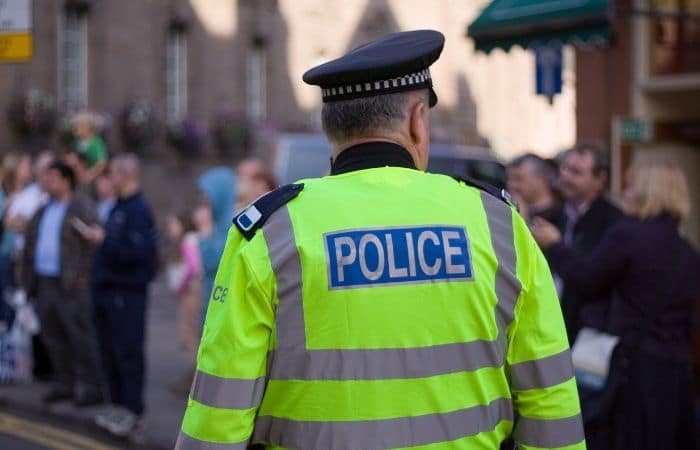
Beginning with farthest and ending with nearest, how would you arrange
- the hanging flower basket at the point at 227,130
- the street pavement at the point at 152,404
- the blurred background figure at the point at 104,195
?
1. the hanging flower basket at the point at 227,130
2. the blurred background figure at the point at 104,195
3. the street pavement at the point at 152,404

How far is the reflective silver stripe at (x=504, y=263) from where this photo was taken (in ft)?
8.63

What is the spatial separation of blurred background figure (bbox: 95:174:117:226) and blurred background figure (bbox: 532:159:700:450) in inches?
192

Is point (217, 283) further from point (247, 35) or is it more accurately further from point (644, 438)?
point (247, 35)

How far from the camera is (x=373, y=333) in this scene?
8.27 ft

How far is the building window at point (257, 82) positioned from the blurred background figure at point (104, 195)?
18547 millimetres

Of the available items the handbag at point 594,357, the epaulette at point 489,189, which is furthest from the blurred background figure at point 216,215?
the epaulette at point 489,189

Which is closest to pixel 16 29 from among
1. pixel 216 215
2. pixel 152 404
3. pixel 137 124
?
pixel 216 215

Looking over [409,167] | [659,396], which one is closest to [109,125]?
[659,396]

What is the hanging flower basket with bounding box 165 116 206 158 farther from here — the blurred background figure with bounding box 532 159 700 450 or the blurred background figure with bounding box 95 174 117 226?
the blurred background figure with bounding box 532 159 700 450

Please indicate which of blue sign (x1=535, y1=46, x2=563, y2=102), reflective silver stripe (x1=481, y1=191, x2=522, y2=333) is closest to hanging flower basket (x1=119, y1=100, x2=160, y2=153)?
blue sign (x1=535, y1=46, x2=563, y2=102)

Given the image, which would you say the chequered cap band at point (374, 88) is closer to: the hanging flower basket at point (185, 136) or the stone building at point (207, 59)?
the stone building at point (207, 59)

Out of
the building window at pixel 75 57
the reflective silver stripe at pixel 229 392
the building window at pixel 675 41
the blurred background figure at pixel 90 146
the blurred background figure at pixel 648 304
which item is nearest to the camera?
the reflective silver stripe at pixel 229 392

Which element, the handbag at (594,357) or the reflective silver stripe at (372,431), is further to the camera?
the handbag at (594,357)

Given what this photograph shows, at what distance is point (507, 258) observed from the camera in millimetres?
2646
